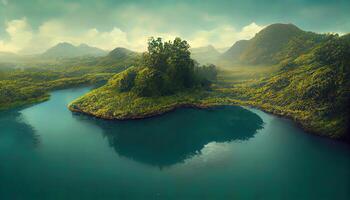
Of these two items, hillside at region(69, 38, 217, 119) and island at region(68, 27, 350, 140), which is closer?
island at region(68, 27, 350, 140)

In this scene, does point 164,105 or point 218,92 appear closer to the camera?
point 164,105

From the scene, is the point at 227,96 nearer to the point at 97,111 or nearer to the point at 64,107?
the point at 97,111

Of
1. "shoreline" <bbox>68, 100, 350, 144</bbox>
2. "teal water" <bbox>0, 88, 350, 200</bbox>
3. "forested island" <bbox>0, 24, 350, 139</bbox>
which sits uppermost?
"forested island" <bbox>0, 24, 350, 139</bbox>

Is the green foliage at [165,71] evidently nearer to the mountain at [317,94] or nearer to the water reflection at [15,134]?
the mountain at [317,94]

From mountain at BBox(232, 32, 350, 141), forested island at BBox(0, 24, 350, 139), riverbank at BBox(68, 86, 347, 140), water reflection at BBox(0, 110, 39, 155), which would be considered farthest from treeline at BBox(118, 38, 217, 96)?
water reflection at BBox(0, 110, 39, 155)

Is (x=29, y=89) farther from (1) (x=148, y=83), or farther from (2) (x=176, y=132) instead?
(2) (x=176, y=132)

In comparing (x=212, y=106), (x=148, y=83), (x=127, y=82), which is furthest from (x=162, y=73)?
(x=212, y=106)

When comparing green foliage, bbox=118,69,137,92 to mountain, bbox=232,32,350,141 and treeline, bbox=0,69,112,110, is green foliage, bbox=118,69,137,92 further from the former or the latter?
treeline, bbox=0,69,112,110

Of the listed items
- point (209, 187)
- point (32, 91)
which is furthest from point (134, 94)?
point (32, 91)
